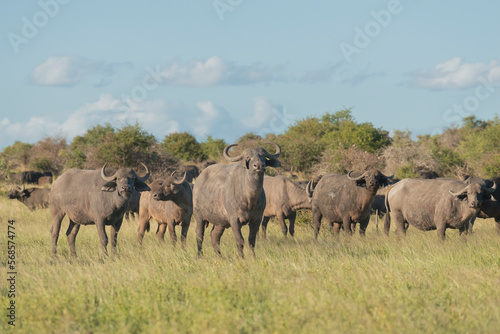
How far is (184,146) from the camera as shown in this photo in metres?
61.5

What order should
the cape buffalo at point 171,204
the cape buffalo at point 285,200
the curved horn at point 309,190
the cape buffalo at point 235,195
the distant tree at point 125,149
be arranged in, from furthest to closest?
the distant tree at point 125,149, the cape buffalo at point 285,200, the curved horn at point 309,190, the cape buffalo at point 171,204, the cape buffalo at point 235,195

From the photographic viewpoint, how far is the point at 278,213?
16062 mm

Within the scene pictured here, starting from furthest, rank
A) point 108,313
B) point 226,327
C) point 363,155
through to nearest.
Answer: point 363,155 < point 108,313 < point 226,327

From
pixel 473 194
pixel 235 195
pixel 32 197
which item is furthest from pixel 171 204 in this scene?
pixel 32 197

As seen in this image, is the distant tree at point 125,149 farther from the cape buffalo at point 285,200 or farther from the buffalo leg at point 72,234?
the buffalo leg at point 72,234

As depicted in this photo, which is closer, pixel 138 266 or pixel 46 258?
pixel 138 266

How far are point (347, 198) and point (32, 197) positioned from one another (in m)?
14.1

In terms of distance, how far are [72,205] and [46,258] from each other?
1166mm

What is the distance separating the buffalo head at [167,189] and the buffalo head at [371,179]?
380 cm

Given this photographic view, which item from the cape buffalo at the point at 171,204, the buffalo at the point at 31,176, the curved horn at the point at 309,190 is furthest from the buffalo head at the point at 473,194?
the buffalo at the point at 31,176

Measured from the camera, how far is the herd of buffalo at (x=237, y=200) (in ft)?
33.2

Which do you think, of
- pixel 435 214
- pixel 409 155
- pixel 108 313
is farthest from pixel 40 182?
pixel 108 313

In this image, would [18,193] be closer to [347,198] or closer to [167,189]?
[167,189]

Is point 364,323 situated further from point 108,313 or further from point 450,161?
point 450,161
